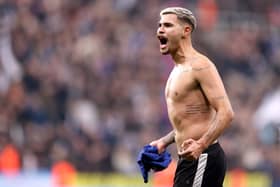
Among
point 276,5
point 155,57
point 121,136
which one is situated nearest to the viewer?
point 121,136

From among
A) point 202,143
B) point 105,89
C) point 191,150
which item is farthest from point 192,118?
point 105,89

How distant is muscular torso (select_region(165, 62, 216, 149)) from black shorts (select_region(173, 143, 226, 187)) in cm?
17

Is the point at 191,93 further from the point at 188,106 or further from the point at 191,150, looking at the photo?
the point at 191,150

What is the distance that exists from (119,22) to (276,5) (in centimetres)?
414

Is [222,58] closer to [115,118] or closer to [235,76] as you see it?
[235,76]

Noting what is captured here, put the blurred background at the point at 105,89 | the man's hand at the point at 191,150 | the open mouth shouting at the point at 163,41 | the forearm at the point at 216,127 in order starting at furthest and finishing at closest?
1. the blurred background at the point at 105,89
2. the open mouth shouting at the point at 163,41
3. the forearm at the point at 216,127
4. the man's hand at the point at 191,150

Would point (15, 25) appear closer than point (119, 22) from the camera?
Yes

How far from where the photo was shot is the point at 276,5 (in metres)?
22.5

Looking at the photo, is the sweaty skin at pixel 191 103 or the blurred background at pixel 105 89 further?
the blurred background at pixel 105 89

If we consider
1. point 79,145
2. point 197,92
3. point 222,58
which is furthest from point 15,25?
point 197,92

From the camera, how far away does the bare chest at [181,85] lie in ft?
30.6

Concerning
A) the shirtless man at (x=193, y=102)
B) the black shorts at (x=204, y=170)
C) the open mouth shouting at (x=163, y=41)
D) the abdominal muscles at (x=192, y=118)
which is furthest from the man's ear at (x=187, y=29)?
the black shorts at (x=204, y=170)

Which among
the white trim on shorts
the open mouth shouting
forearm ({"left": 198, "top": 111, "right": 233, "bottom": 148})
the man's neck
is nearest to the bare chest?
the man's neck

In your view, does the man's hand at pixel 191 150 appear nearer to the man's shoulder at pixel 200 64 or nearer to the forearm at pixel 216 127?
the forearm at pixel 216 127
